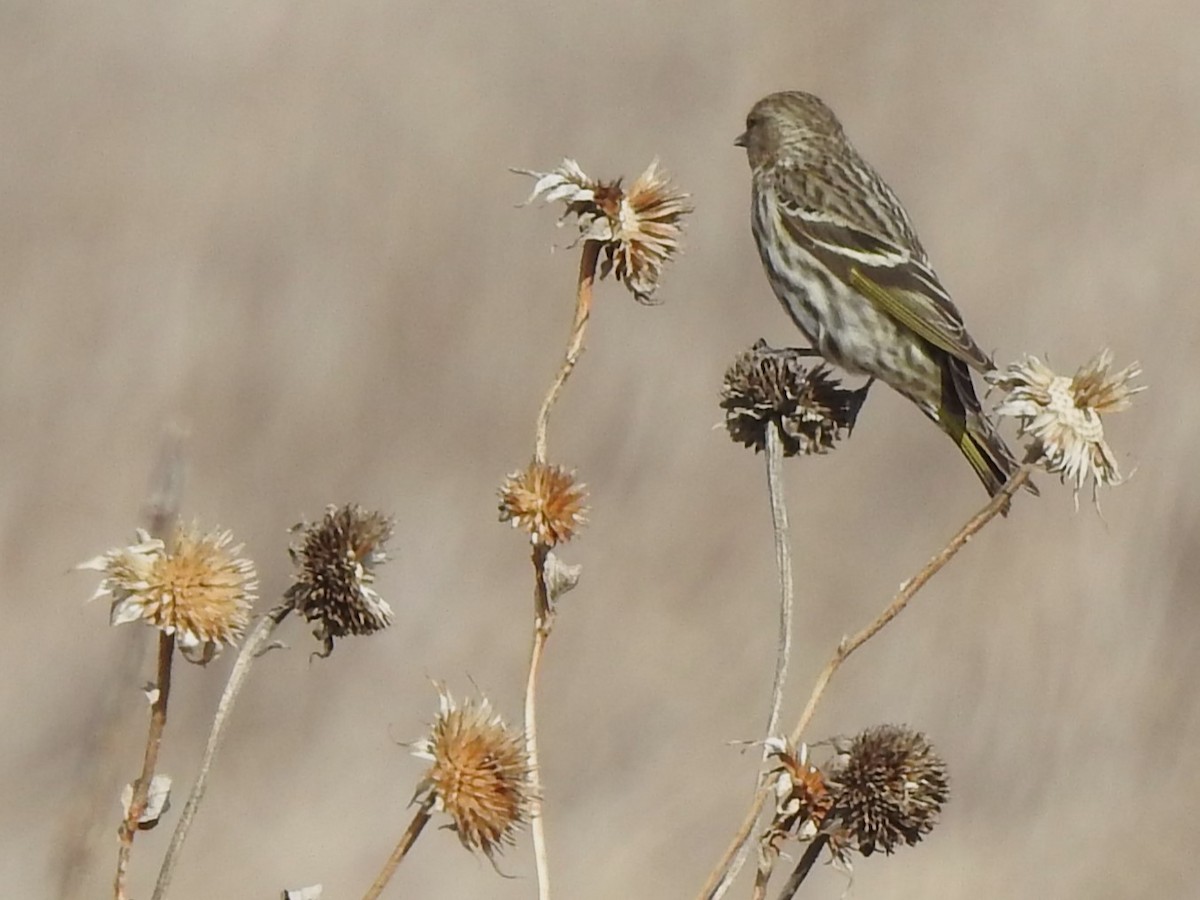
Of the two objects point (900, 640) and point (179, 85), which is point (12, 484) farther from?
point (900, 640)

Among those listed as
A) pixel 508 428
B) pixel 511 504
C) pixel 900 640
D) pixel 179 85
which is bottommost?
pixel 511 504

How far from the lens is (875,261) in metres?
4.97

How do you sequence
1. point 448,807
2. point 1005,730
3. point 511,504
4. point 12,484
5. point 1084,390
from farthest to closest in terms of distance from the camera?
point 12,484, point 1005,730, point 1084,390, point 511,504, point 448,807

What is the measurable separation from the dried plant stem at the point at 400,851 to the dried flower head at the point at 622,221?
2.80ft

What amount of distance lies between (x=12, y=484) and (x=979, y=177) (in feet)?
14.0

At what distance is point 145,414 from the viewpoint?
7867 mm

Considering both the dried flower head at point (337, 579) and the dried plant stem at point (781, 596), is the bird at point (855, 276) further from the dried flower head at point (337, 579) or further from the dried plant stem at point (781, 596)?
the dried flower head at point (337, 579)

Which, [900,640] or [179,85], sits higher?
[179,85]

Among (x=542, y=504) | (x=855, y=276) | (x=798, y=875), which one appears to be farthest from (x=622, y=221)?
(x=855, y=276)

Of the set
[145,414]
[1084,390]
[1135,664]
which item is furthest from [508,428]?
[1084,390]

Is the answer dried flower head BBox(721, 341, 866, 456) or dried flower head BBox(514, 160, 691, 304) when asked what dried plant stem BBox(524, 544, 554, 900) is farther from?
dried flower head BBox(721, 341, 866, 456)

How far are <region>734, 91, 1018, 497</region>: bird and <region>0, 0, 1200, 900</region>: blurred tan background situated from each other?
2.43 m

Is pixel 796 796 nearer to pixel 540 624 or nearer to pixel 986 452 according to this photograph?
pixel 540 624

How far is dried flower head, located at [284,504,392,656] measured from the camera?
7.34 ft
